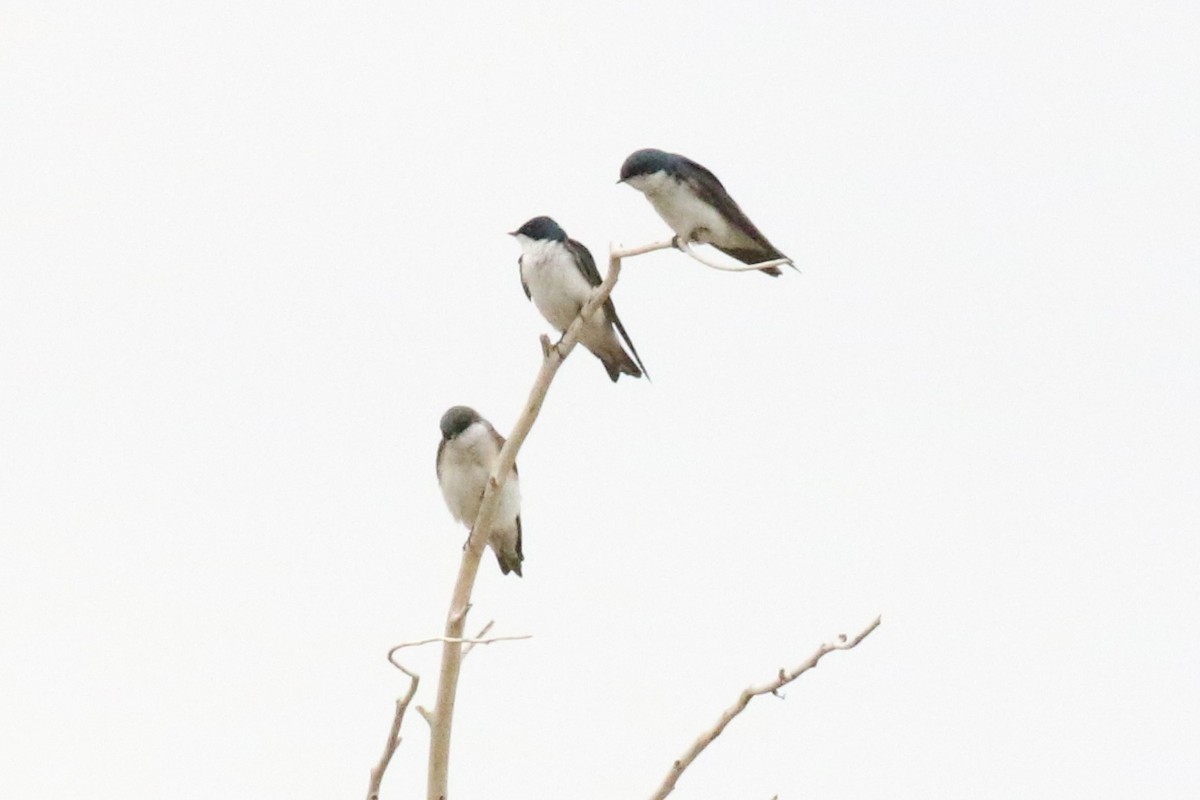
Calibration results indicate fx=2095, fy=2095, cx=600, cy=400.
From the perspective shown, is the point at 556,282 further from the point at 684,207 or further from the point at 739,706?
the point at 739,706

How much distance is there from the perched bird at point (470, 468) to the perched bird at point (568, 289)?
2.40 ft

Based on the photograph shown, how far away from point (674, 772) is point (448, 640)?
0.73 m

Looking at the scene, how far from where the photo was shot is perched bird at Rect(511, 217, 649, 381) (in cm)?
1150

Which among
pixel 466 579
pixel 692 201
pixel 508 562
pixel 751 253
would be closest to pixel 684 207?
pixel 692 201

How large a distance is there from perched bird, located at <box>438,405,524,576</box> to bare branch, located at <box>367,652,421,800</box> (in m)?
5.96

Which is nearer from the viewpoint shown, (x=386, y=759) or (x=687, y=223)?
(x=386, y=759)

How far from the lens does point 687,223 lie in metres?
10.9

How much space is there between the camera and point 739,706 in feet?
17.7

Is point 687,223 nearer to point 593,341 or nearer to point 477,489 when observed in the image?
point 593,341

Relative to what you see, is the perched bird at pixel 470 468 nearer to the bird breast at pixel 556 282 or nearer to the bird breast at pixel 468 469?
the bird breast at pixel 468 469

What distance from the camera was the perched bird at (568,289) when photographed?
37.7ft

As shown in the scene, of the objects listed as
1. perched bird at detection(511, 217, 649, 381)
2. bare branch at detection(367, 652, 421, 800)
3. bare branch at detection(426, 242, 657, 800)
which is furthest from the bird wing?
bare branch at detection(367, 652, 421, 800)

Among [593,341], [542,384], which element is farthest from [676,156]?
[542,384]

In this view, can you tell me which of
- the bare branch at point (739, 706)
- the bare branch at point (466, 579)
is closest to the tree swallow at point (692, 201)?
the bare branch at point (466, 579)
